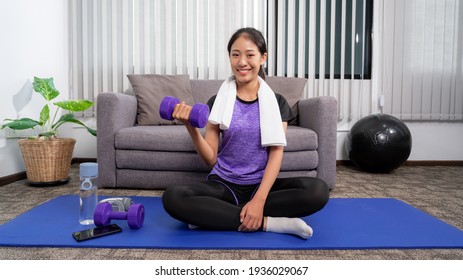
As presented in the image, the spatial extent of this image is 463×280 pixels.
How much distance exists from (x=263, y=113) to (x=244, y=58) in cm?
26

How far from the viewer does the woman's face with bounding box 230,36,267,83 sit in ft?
4.85

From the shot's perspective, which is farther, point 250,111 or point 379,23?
point 379,23

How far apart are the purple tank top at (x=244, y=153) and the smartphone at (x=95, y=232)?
0.51 m

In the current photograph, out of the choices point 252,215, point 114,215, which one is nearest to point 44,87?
point 114,215

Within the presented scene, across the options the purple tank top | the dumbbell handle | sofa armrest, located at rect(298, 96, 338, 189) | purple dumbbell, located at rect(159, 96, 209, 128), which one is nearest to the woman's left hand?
the purple tank top

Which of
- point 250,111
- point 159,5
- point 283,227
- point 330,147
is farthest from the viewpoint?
point 159,5

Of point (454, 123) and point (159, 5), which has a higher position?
point (159, 5)

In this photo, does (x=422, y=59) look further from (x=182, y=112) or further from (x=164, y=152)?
(x=182, y=112)

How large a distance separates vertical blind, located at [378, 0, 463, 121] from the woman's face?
2428 millimetres

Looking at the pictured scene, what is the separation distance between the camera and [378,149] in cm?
292

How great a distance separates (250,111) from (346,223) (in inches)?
27.3

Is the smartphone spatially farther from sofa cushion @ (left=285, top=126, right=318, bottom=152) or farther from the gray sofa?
sofa cushion @ (left=285, top=126, right=318, bottom=152)
